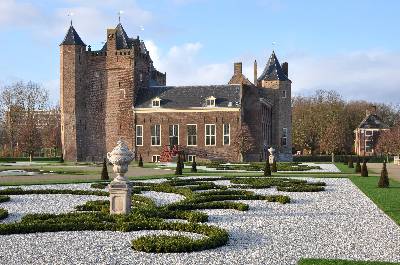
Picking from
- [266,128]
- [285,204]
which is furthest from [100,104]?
[285,204]

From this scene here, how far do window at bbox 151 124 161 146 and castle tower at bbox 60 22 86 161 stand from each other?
23.1 ft

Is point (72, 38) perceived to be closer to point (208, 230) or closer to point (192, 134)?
point (192, 134)

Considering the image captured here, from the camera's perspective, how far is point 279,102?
189 feet

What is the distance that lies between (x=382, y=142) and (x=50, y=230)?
59686 mm

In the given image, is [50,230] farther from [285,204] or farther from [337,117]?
[337,117]

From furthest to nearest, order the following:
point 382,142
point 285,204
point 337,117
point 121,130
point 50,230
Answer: point 337,117 < point 382,142 < point 121,130 < point 285,204 < point 50,230

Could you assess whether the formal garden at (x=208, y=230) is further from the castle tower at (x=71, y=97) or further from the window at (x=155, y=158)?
the castle tower at (x=71, y=97)

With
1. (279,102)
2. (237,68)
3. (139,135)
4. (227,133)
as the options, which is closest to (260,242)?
(227,133)

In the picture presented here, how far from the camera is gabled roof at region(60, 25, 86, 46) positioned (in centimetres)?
5305

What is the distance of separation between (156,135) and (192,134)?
3770 mm

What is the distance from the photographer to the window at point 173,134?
52.7 meters

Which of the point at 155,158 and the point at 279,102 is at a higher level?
the point at 279,102

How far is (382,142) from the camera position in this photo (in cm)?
6525

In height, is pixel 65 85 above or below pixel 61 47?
below
